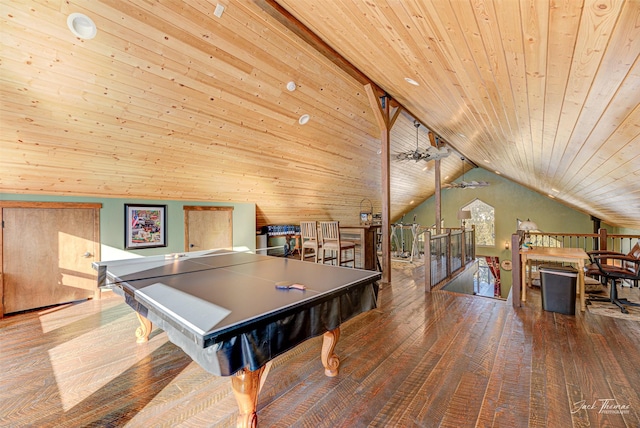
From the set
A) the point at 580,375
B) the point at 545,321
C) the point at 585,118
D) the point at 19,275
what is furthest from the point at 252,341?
Result: the point at 19,275

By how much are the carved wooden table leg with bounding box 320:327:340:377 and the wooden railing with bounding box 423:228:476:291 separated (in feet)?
8.79

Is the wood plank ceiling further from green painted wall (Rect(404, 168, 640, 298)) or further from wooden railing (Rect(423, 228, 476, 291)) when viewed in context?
green painted wall (Rect(404, 168, 640, 298))

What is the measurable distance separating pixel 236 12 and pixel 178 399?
3.58 m

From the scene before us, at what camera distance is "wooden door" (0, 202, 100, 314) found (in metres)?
3.53

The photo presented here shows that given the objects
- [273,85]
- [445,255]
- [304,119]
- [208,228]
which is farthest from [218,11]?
[445,255]

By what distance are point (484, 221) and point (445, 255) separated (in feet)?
22.7

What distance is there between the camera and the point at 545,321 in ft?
10.2

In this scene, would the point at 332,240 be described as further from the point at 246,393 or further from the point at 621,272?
the point at 621,272

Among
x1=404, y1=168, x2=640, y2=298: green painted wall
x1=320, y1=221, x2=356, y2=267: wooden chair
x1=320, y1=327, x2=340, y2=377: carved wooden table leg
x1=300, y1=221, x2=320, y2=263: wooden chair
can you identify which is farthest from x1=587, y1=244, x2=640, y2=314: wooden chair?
x1=404, y1=168, x2=640, y2=298: green painted wall

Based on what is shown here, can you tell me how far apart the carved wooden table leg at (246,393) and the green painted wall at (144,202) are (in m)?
4.02

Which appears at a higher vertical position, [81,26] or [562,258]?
[81,26]

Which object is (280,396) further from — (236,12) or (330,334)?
(236,12)

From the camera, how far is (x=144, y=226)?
15.3 ft

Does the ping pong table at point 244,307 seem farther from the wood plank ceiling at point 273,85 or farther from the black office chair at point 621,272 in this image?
the black office chair at point 621,272
